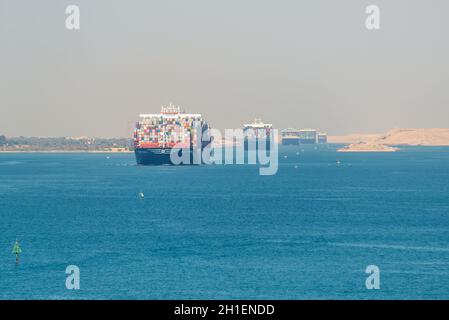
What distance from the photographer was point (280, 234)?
86.3 metres

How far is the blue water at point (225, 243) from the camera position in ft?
192

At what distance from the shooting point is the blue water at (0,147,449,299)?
→ 192ft

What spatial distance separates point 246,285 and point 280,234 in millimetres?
27794

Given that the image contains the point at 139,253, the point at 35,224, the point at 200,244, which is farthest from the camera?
the point at 35,224

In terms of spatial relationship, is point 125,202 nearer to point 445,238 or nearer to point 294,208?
point 294,208

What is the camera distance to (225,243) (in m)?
79.4

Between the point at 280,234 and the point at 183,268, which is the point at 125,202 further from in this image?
the point at 183,268
